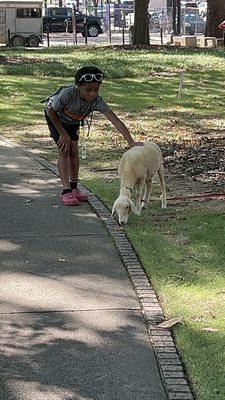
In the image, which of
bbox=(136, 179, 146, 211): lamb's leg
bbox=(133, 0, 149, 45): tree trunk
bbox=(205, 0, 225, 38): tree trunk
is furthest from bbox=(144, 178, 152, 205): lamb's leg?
bbox=(205, 0, 225, 38): tree trunk

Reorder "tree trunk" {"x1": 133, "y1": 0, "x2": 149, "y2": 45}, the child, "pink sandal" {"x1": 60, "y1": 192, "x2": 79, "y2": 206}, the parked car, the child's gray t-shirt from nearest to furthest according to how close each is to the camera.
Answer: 1. the child
2. the child's gray t-shirt
3. "pink sandal" {"x1": 60, "y1": 192, "x2": 79, "y2": 206}
4. "tree trunk" {"x1": 133, "y1": 0, "x2": 149, "y2": 45}
5. the parked car

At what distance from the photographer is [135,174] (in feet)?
23.0

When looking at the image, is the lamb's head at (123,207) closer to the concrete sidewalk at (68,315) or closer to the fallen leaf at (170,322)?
the concrete sidewalk at (68,315)

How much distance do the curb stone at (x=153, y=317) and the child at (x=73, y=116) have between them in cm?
53

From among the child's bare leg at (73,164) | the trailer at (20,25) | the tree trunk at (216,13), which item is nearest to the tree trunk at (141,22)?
the tree trunk at (216,13)

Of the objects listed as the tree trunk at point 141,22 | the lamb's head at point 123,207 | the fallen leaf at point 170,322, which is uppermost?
the tree trunk at point 141,22

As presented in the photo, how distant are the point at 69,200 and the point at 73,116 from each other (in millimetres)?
873

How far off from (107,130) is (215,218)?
6134mm

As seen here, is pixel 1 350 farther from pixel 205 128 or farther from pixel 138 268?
pixel 205 128

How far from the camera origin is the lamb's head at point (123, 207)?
675cm

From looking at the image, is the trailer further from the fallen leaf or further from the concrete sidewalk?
the fallen leaf

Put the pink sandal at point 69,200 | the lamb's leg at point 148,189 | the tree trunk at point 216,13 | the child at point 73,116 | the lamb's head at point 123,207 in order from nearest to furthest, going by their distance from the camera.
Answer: the lamb's head at point 123,207, the child at point 73,116, the lamb's leg at point 148,189, the pink sandal at point 69,200, the tree trunk at point 216,13

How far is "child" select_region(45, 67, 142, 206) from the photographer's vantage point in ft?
23.2

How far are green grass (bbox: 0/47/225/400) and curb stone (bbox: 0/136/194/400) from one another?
6 cm
